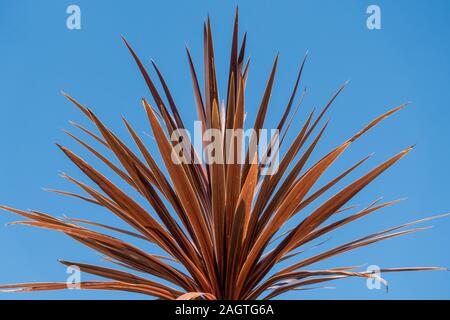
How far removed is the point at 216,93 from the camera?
89.6 inches

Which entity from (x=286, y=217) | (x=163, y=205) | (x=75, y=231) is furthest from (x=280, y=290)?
(x=75, y=231)

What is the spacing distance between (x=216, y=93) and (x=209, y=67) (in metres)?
0.15

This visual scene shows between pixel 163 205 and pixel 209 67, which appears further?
pixel 209 67

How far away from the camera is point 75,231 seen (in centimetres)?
154

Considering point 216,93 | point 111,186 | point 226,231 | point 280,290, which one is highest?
point 216,93

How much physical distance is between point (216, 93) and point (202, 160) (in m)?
0.33

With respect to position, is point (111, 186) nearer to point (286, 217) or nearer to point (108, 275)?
point (108, 275)
